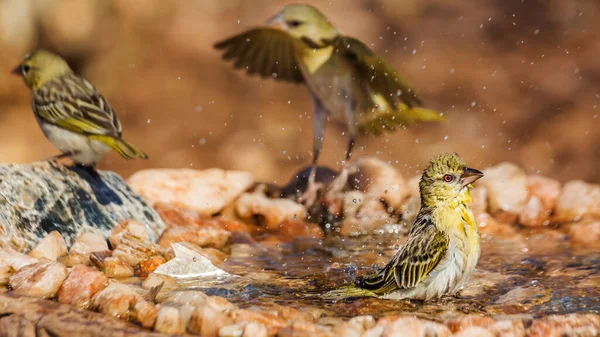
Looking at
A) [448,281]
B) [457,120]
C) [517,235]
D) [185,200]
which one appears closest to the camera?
[448,281]

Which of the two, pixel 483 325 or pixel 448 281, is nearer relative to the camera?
pixel 483 325

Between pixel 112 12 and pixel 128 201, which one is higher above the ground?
pixel 112 12

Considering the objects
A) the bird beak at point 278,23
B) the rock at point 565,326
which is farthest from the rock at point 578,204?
the rock at point 565,326

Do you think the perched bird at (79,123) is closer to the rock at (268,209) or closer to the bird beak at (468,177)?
the rock at (268,209)

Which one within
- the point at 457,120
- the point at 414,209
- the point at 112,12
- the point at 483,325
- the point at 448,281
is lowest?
the point at 483,325

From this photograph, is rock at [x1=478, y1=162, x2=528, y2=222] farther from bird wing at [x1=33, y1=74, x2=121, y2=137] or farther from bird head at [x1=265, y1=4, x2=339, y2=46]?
bird wing at [x1=33, y1=74, x2=121, y2=137]

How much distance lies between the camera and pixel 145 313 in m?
2.80

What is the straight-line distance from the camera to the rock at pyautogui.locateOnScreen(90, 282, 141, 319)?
287 cm

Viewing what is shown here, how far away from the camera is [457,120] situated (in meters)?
8.59

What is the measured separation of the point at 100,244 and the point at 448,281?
1.71 metres

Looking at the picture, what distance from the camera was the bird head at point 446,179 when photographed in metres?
3.40

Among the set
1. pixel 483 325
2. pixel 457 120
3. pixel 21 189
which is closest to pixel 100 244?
pixel 21 189

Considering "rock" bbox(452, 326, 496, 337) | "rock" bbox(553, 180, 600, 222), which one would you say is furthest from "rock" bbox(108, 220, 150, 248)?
"rock" bbox(553, 180, 600, 222)

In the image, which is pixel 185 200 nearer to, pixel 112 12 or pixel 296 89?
pixel 296 89
